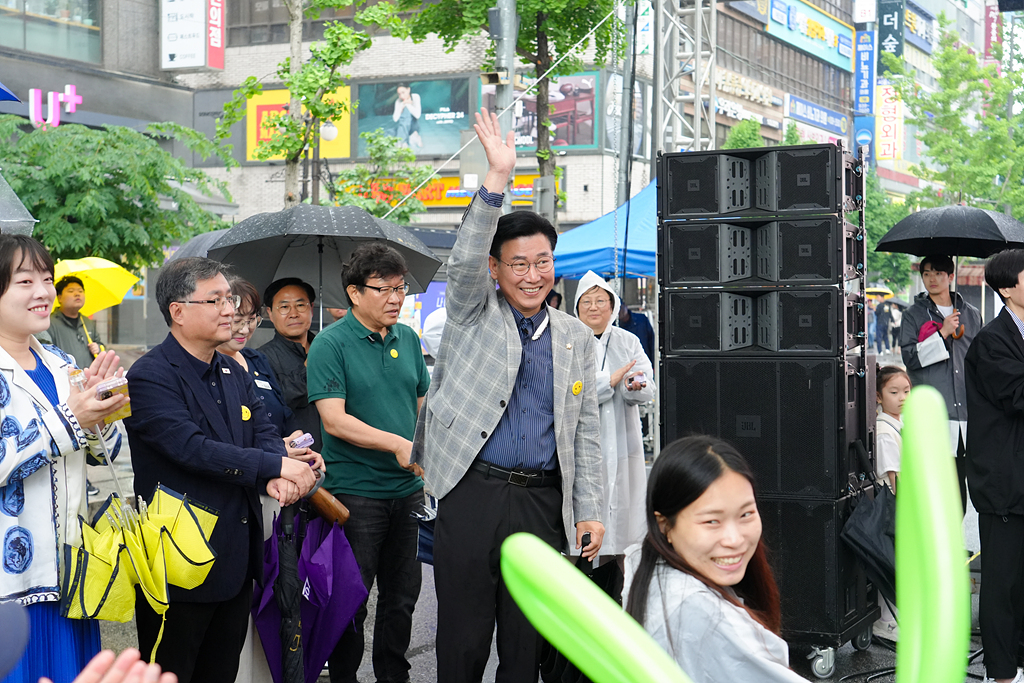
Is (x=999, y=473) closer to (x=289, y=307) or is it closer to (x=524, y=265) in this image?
(x=524, y=265)

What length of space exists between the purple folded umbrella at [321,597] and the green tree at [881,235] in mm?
42499

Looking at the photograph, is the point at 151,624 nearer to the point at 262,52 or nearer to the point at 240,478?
the point at 240,478

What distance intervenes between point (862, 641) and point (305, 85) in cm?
1112

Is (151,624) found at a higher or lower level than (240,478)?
lower

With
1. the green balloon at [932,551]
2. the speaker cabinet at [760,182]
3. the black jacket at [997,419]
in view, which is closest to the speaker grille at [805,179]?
the speaker cabinet at [760,182]

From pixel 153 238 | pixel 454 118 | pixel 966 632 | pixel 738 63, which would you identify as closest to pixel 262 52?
pixel 454 118

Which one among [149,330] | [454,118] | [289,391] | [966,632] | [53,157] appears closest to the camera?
[966,632]

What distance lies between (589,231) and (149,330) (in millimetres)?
22495

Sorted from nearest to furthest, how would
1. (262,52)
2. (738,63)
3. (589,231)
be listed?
(589,231) < (262,52) < (738,63)

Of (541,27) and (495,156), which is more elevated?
(541,27)

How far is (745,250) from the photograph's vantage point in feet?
17.1

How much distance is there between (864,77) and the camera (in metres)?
61.5

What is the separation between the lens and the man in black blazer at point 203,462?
3.45 meters

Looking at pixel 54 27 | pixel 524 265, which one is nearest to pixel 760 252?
pixel 524 265
